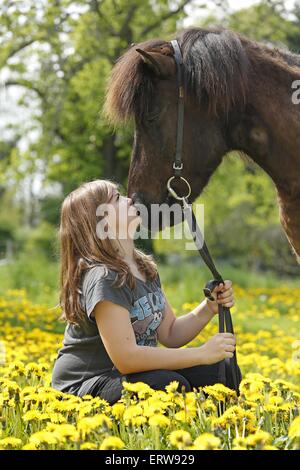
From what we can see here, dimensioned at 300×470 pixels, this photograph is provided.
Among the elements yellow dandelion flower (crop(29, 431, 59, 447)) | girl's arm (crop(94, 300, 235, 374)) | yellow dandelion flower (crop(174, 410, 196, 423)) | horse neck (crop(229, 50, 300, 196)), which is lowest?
yellow dandelion flower (crop(174, 410, 196, 423))

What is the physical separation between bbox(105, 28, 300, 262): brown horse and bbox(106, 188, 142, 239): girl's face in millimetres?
54

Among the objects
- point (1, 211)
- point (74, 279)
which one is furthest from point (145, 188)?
point (1, 211)

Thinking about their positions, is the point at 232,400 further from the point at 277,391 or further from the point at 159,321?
the point at 159,321

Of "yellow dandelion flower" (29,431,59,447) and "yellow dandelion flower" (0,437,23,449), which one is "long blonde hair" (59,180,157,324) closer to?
"yellow dandelion flower" (0,437,23,449)

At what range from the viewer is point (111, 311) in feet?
7.75

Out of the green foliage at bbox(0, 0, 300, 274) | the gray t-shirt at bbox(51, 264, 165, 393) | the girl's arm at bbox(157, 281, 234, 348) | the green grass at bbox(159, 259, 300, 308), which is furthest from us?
the green foliage at bbox(0, 0, 300, 274)

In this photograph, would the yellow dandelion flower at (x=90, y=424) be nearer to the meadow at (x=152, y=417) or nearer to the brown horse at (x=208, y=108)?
the meadow at (x=152, y=417)

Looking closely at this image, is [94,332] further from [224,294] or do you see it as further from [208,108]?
[208,108]

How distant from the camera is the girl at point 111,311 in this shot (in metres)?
2.37

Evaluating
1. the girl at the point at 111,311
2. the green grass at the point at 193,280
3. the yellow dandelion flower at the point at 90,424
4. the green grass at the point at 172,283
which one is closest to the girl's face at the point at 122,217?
the girl at the point at 111,311

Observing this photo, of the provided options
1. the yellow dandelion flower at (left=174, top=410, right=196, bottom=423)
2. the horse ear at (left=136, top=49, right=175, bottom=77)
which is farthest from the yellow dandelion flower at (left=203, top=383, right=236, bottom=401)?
the horse ear at (left=136, top=49, right=175, bottom=77)

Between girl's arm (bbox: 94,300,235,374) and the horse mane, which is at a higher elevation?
the horse mane

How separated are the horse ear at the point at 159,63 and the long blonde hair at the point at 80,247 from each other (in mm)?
498

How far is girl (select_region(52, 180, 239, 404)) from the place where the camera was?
2.37 metres
